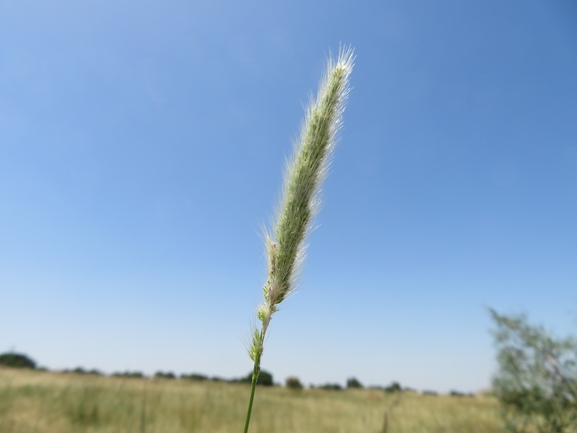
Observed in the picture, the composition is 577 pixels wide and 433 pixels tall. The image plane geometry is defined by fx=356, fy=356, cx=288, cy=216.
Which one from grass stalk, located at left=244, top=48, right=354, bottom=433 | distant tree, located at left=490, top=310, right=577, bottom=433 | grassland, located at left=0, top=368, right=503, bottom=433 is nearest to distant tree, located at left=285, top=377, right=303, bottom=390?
grassland, located at left=0, top=368, right=503, bottom=433

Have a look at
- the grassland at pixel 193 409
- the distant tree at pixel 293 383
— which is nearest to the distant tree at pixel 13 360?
the grassland at pixel 193 409

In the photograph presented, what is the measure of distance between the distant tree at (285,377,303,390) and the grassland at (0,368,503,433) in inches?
106

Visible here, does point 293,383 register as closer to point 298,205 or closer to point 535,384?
point 535,384

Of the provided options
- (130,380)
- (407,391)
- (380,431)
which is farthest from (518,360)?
(130,380)

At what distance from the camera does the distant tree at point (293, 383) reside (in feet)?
36.0

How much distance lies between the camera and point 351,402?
7941mm

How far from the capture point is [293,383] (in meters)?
11.2

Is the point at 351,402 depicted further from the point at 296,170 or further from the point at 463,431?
the point at 296,170

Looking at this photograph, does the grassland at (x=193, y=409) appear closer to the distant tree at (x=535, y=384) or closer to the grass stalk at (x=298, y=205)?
the distant tree at (x=535, y=384)

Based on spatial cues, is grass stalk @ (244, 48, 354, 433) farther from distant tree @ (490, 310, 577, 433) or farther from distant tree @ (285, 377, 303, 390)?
distant tree @ (285, 377, 303, 390)

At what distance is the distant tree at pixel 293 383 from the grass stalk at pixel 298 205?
36.6 ft

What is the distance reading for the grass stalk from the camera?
883mm

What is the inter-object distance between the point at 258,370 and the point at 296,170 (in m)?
0.49

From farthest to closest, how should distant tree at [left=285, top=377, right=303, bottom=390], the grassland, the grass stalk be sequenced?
distant tree at [left=285, top=377, right=303, bottom=390]
the grassland
the grass stalk
